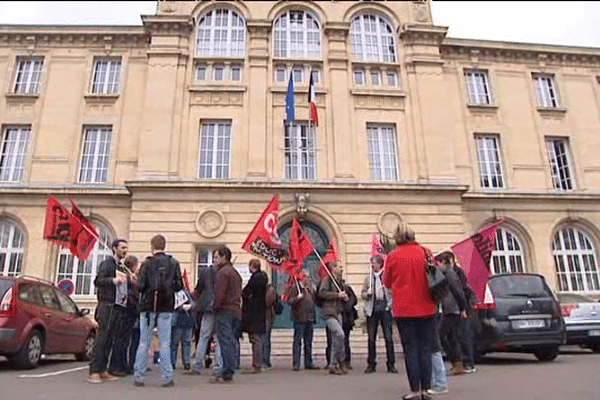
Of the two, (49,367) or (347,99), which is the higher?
(347,99)

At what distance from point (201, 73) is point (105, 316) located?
42.7 ft

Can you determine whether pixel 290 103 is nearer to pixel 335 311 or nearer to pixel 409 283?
pixel 335 311

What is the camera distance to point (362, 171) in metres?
17.0

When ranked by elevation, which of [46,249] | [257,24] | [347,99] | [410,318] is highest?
[257,24]

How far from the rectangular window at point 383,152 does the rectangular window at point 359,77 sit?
1791mm

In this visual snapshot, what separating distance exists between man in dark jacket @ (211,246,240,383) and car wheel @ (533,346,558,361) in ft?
20.1

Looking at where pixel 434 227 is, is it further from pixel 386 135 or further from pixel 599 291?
pixel 599 291

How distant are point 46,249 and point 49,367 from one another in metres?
8.37

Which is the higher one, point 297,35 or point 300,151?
point 297,35

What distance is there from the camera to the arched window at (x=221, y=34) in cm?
1844

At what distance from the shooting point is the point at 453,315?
777 cm

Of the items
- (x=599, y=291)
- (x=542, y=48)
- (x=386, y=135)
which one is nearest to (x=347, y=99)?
(x=386, y=135)

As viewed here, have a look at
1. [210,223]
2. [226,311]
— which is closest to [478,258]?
[226,311]

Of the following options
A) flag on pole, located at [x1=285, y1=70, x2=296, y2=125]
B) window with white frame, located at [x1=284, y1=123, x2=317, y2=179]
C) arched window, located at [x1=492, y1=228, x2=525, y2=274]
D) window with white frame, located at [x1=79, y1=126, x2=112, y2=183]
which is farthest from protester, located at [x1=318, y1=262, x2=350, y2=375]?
window with white frame, located at [x1=79, y1=126, x2=112, y2=183]
